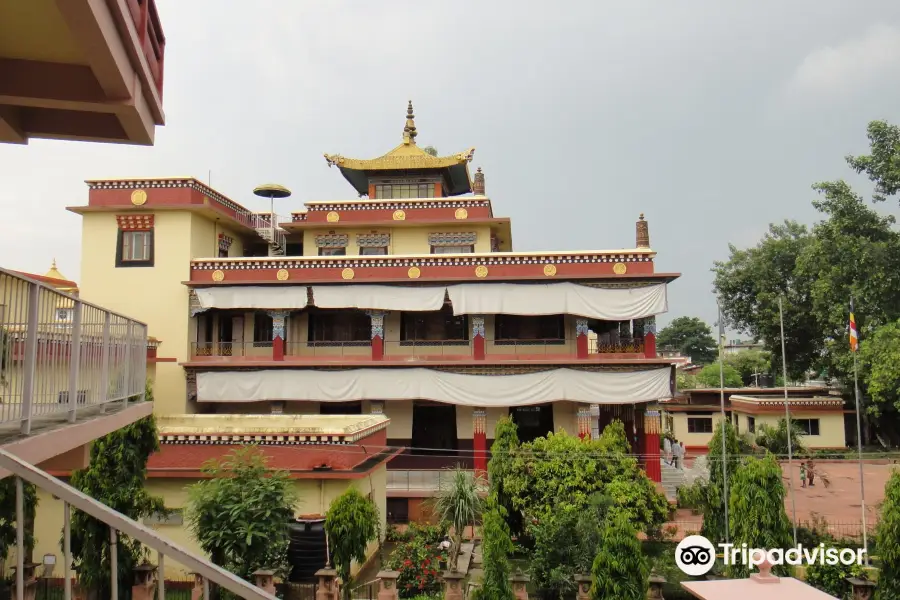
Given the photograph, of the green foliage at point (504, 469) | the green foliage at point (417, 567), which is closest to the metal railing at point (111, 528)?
the green foliage at point (417, 567)

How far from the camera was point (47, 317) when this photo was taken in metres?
4.45

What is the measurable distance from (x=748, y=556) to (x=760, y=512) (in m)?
0.81

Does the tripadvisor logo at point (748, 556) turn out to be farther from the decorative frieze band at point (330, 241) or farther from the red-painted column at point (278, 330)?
the decorative frieze band at point (330, 241)

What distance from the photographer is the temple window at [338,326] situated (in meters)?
24.6

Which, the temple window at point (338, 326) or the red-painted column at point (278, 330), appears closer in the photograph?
the red-painted column at point (278, 330)

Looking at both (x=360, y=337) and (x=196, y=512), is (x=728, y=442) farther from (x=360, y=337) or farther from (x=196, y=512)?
(x=360, y=337)

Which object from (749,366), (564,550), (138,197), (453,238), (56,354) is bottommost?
(564,550)

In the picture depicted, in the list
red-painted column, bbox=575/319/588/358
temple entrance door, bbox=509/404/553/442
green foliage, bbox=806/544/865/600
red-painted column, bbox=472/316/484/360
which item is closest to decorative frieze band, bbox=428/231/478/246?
red-painted column, bbox=472/316/484/360

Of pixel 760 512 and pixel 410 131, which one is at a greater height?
pixel 410 131

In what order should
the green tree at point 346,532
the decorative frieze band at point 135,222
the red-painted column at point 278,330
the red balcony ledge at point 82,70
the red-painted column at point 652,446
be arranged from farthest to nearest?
the decorative frieze band at point 135,222, the red-painted column at point 278,330, the red-painted column at point 652,446, the green tree at point 346,532, the red balcony ledge at point 82,70

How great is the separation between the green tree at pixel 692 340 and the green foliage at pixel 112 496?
235 ft

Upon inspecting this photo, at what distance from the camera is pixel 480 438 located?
2217cm

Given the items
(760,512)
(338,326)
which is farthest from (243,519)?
(338,326)

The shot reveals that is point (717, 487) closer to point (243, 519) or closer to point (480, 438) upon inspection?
point (480, 438)
